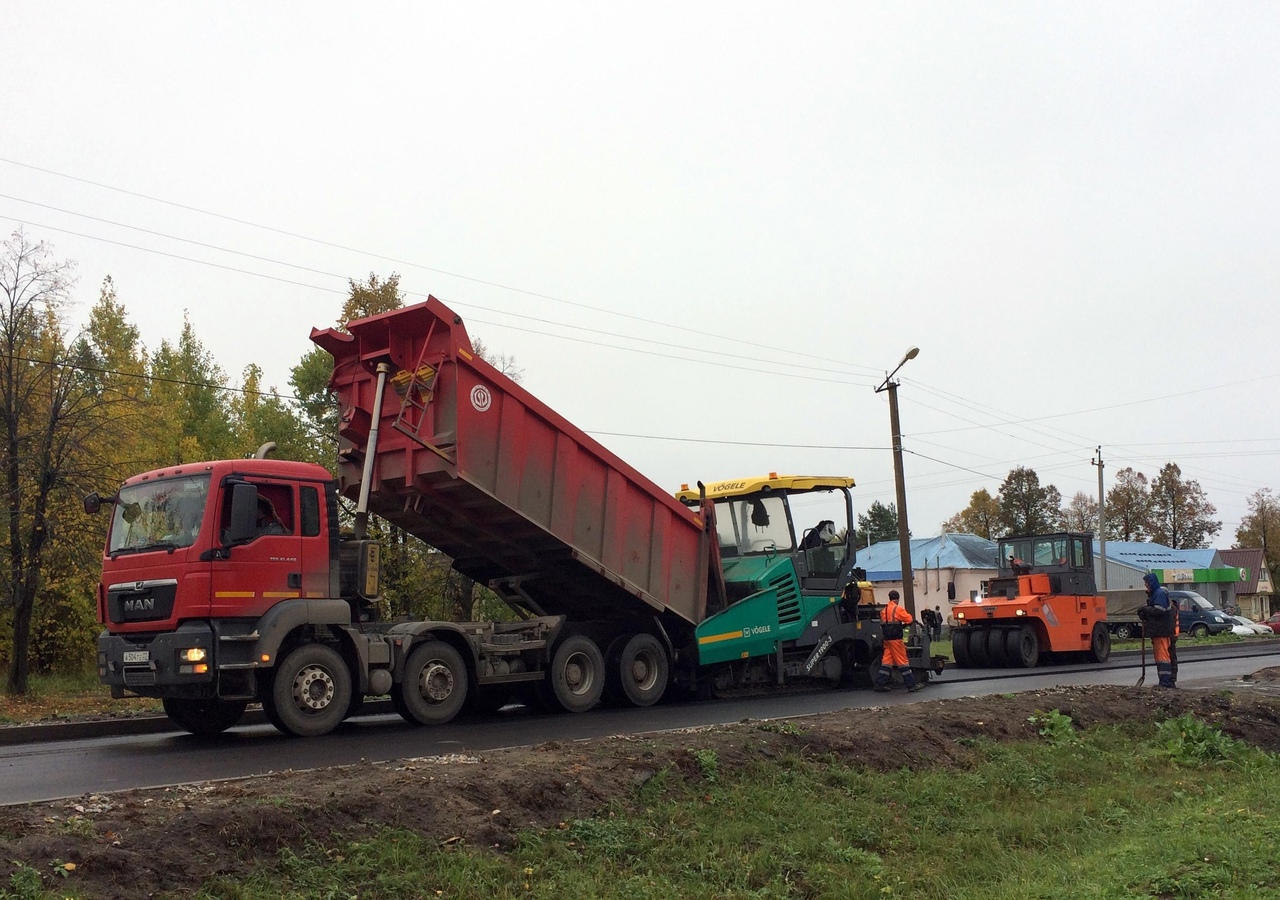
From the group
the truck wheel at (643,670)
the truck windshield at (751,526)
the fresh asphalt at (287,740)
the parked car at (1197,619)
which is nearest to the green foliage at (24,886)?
the fresh asphalt at (287,740)

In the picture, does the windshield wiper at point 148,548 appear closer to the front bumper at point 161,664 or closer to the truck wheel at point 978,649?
the front bumper at point 161,664

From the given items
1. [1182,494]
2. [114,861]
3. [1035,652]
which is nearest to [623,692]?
[114,861]

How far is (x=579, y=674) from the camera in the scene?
1346 centimetres

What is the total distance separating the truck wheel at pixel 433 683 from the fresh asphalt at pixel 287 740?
0.66 feet

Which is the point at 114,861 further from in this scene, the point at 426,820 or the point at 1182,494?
the point at 1182,494

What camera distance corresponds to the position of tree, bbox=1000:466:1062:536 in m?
80.2

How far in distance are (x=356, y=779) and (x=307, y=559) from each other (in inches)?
167

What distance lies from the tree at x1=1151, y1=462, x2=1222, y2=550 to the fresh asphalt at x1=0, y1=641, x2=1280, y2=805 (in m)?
79.6

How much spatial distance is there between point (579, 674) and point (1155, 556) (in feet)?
217

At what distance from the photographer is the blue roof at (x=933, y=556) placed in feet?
199

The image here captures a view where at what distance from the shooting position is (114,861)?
5.12 m

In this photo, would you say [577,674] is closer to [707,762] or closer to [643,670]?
[643,670]

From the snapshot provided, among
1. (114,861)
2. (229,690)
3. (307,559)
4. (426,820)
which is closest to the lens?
(114,861)

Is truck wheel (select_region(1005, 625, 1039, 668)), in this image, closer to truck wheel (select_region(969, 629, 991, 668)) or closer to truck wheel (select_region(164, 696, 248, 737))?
truck wheel (select_region(969, 629, 991, 668))
